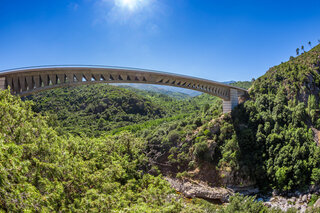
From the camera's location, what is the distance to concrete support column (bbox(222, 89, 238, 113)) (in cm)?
3481

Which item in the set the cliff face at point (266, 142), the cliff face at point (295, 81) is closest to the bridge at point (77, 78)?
the cliff face at point (266, 142)

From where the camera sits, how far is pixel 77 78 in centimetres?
1936

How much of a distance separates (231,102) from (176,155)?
13.6 meters

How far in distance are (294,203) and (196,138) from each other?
48.3ft

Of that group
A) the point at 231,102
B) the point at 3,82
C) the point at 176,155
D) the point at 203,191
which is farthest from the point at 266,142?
the point at 3,82

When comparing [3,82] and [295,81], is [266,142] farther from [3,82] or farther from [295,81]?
[3,82]

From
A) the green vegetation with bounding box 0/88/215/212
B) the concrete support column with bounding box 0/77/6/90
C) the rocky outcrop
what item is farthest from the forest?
the concrete support column with bounding box 0/77/6/90

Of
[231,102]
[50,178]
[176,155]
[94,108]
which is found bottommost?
[176,155]

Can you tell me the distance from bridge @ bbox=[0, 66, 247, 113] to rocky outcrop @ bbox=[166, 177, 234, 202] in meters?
14.6

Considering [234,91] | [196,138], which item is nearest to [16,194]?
[196,138]

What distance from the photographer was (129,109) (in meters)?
72.3

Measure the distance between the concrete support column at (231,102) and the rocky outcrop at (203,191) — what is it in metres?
13.7

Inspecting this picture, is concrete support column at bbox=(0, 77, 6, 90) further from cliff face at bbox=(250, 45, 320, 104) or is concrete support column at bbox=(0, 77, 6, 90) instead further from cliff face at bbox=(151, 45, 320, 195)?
cliff face at bbox=(250, 45, 320, 104)

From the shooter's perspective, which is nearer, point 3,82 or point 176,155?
point 3,82
